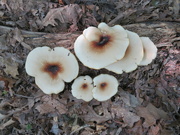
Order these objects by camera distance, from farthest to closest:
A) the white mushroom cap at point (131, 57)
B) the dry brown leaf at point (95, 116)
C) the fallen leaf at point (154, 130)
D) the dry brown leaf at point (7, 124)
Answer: the dry brown leaf at point (7, 124), the dry brown leaf at point (95, 116), the fallen leaf at point (154, 130), the white mushroom cap at point (131, 57)

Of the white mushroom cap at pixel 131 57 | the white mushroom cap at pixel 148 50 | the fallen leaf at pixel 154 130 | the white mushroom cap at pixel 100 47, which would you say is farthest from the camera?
the fallen leaf at pixel 154 130

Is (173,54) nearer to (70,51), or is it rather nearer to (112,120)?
(112,120)

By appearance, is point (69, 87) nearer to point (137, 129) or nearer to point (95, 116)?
point (95, 116)

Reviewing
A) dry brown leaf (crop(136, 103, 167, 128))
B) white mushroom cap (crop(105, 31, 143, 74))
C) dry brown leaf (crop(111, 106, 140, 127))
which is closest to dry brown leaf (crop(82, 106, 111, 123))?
dry brown leaf (crop(111, 106, 140, 127))

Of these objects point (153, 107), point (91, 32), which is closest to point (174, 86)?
point (153, 107)

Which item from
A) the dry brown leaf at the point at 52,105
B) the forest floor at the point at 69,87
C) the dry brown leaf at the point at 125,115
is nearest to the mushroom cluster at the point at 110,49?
the forest floor at the point at 69,87

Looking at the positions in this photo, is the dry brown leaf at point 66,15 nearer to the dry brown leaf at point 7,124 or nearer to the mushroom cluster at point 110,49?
the mushroom cluster at point 110,49

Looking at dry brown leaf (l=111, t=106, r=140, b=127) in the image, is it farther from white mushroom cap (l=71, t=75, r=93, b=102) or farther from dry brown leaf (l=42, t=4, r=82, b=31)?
dry brown leaf (l=42, t=4, r=82, b=31)
